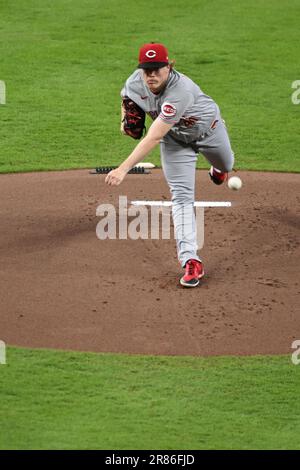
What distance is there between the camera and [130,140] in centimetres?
1426

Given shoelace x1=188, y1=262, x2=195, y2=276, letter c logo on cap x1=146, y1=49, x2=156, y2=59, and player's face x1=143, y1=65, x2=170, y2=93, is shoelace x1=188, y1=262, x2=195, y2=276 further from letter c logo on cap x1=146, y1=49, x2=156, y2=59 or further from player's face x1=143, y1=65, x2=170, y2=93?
letter c logo on cap x1=146, y1=49, x2=156, y2=59

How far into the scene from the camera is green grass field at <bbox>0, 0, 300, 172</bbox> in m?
14.0

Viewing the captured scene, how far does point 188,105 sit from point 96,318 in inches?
71.2

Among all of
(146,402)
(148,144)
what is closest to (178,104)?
(148,144)

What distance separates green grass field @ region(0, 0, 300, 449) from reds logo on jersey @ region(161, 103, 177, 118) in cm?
191

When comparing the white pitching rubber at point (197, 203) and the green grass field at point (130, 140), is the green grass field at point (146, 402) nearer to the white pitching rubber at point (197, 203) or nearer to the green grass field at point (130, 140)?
the green grass field at point (130, 140)

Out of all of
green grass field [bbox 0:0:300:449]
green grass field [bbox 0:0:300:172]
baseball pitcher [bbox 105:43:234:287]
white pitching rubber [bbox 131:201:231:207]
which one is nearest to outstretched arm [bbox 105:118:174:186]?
baseball pitcher [bbox 105:43:234:287]

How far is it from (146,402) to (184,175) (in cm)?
262

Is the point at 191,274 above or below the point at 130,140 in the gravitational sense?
below

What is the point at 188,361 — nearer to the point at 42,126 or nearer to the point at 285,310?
the point at 285,310

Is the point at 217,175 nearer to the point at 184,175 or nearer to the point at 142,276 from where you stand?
the point at 184,175

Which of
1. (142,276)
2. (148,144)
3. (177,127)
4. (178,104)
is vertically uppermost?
(177,127)

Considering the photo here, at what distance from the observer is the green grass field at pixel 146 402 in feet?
24.8

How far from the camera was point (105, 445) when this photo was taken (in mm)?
7492
